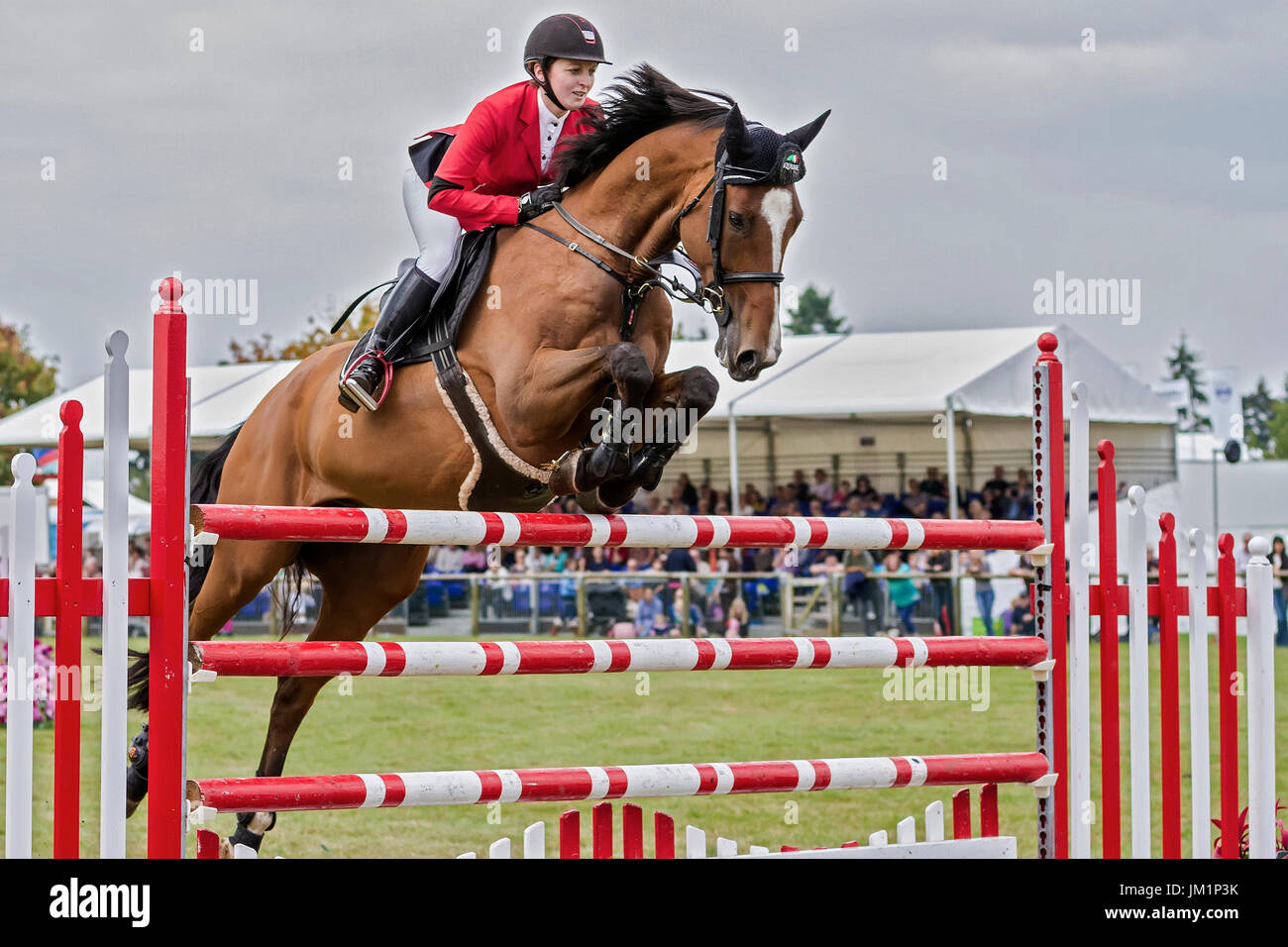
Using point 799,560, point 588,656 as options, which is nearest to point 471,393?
point 588,656

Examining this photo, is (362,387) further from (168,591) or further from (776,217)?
(168,591)


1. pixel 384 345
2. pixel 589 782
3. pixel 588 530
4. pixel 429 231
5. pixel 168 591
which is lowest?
pixel 589 782

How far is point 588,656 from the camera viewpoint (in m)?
3.06

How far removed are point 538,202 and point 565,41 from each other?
47 cm

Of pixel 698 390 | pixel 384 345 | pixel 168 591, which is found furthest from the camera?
pixel 384 345

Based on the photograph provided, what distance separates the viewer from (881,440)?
57.6 ft

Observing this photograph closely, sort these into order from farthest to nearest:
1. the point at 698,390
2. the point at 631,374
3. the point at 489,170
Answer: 1. the point at 489,170
2. the point at 698,390
3. the point at 631,374

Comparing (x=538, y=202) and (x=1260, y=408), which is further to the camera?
(x=1260, y=408)

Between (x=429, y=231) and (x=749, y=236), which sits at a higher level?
(x=429, y=231)

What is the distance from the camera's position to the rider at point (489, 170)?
400 centimetres

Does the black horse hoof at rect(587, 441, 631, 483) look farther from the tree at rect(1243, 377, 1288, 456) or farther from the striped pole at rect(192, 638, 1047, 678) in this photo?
the tree at rect(1243, 377, 1288, 456)

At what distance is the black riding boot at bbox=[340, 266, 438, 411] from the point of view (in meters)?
4.06
